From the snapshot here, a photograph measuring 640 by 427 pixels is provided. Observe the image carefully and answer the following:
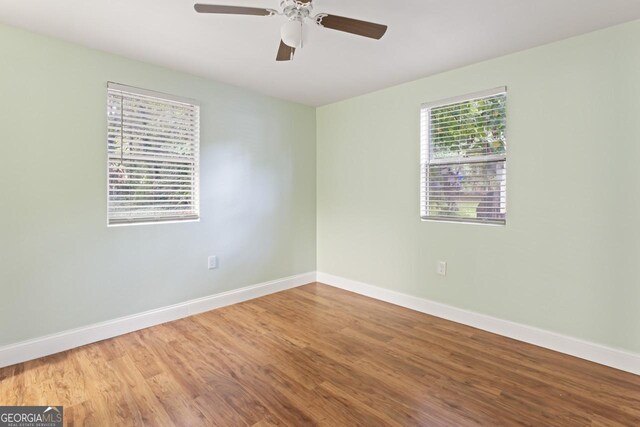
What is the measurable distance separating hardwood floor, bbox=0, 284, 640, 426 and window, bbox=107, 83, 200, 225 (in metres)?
1.10

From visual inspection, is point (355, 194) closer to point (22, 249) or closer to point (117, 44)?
point (117, 44)

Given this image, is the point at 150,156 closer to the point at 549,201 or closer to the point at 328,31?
the point at 328,31

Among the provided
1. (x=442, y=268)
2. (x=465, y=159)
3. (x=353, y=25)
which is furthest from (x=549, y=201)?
(x=353, y=25)

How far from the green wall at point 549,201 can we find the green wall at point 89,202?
1.68m

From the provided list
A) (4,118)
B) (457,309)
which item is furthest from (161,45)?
(457,309)

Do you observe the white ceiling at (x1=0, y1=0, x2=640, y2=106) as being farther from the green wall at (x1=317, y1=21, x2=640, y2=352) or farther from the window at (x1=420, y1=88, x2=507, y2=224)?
the window at (x1=420, y1=88, x2=507, y2=224)

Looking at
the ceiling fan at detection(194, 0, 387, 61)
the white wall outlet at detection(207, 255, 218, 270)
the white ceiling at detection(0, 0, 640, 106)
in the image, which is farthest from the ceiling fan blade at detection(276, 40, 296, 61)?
the white wall outlet at detection(207, 255, 218, 270)

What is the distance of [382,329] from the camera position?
2908mm

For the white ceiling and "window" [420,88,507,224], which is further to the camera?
"window" [420,88,507,224]

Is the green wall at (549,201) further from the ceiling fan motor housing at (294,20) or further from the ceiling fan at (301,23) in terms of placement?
the ceiling fan motor housing at (294,20)

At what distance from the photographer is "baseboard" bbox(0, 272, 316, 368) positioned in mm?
2320

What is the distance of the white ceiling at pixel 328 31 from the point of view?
6.57ft

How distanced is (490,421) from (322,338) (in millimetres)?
1340

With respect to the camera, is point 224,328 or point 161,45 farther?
point 224,328
